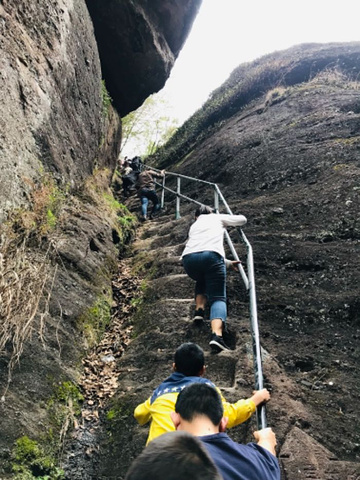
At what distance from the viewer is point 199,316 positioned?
4910 mm

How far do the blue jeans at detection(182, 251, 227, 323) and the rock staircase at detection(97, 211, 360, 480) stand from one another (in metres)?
0.38

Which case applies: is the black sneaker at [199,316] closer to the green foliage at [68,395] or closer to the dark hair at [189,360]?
the green foliage at [68,395]

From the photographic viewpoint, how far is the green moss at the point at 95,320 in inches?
206

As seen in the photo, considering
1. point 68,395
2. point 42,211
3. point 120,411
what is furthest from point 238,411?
point 42,211

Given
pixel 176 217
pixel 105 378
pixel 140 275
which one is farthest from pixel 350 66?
pixel 105 378

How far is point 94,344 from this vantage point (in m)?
5.21

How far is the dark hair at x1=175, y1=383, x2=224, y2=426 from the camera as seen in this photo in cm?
219

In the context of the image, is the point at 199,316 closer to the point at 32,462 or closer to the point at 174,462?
the point at 32,462

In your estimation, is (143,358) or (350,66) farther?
(350,66)

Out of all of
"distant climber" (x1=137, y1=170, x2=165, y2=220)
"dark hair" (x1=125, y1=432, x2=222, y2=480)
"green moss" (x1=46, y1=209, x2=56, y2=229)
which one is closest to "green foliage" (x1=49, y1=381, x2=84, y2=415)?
"green moss" (x1=46, y1=209, x2=56, y2=229)

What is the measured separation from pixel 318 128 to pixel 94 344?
7.61m

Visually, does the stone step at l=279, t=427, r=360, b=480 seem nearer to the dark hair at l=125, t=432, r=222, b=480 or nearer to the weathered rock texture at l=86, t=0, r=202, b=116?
the dark hair at l=125, t=432, r=222, b=480

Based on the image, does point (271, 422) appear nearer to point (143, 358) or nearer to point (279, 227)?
point (143, 358)

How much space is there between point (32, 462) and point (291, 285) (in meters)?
3.57
